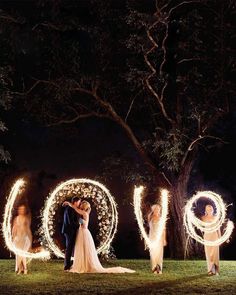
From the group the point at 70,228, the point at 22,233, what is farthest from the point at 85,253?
the point at 22,233

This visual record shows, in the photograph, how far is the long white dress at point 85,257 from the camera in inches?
648

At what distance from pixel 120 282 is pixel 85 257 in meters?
2.42

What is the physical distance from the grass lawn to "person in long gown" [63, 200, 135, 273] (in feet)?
1.53

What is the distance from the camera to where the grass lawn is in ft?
42.8

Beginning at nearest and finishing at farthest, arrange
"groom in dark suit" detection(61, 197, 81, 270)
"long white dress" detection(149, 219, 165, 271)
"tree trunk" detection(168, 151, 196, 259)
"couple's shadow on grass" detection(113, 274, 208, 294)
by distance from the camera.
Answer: "couple's shadow on grass" detection(113, 274, 208, 294)
"long white dress" detection(149, 219, 165, 271)
"groom in dark suit" detection(61, 197, 81, 270)
"tree trunk" detection(168, 151, 196, 259)

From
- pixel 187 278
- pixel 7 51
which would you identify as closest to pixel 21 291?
pixel 187 278

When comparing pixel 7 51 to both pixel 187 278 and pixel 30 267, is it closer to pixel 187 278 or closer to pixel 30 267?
pixel 30 267

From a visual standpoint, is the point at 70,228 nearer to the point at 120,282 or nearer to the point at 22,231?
the point at 22,231

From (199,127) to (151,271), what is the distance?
21.7 feet

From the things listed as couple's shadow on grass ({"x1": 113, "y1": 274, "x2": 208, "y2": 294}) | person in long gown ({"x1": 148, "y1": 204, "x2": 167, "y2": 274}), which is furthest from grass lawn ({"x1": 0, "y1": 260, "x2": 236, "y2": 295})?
person in long gown ({"x1": 148, "y1": 204, "x2": 167, "y2": 274})

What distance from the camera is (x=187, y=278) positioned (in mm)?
15484

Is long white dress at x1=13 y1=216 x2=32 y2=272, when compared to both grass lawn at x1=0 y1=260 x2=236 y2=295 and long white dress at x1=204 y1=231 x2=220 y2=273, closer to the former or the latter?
grass lawn at x1=0 y1=260 x2=236 y2=295

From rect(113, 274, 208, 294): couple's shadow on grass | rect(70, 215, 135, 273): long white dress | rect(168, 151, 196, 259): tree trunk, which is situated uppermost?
rect(168, 151, 196, 259): tree trunk

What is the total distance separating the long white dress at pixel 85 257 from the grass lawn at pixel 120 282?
0.44m
